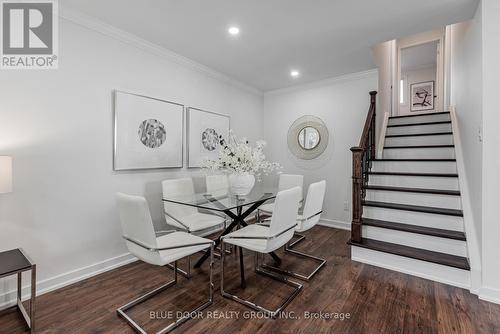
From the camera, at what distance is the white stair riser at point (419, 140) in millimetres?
3609

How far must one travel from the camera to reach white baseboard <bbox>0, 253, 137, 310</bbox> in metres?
1.90

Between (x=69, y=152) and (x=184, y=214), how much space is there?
4.46 ft

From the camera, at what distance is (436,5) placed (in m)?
2.12

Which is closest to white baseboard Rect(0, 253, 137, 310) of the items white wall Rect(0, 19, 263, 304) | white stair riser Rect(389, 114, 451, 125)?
white wall Rect(0, 19, 263, 304)

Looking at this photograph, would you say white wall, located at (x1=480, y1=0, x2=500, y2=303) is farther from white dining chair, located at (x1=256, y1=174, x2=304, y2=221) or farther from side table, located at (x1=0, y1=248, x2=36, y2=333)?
side table, located at (x1=0, y1=248, x2=36, y2=333)

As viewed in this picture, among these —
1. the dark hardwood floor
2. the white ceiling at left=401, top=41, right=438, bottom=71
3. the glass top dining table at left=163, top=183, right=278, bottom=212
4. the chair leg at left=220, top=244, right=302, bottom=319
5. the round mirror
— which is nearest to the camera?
the dark hardwood floor

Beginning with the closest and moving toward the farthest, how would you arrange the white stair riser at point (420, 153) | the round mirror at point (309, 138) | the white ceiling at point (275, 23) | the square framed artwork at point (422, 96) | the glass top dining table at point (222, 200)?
the white ceiling at point (275, 23), the glass top dining table at point (222, 200), the white stair riser at point (420, 153), the round mirror at point (309, 138), the square framed artwork at point (422, 96)

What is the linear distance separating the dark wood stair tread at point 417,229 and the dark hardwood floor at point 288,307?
0.48 metres

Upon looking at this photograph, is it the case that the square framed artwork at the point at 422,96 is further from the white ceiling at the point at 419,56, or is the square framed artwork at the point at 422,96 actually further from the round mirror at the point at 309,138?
the round mirror at the point at 309,138

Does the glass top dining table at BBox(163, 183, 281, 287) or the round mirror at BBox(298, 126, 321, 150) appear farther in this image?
the round mirror at BBox(298, 126, 321, 150)

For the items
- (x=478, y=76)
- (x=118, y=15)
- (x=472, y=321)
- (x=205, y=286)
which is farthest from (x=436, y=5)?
(x=205, y=286)

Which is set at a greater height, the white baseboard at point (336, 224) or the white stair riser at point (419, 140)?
the white stair riser at point (419, 140)

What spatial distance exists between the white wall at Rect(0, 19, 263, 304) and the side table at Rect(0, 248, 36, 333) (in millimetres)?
198

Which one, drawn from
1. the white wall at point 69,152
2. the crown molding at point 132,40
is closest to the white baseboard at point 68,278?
the white wall at point 69,152
